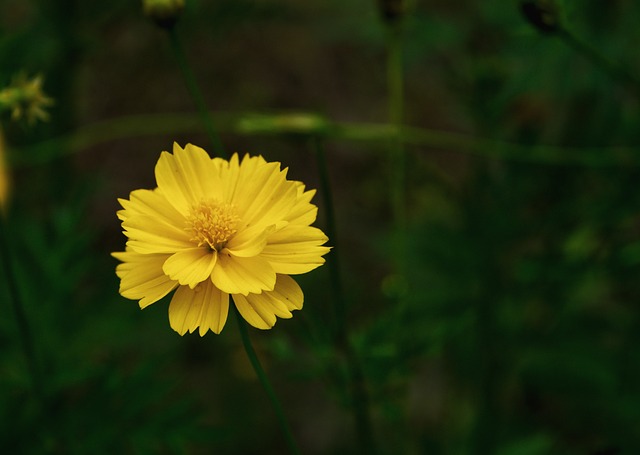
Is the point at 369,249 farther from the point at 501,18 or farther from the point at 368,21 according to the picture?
the point at 501,18

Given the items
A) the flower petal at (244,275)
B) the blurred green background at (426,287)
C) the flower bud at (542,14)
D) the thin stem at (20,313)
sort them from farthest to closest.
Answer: the blurred green background at (426,287), the flower bud at (542,14), the thin stem at (20,313), the flower petal at (244,275)

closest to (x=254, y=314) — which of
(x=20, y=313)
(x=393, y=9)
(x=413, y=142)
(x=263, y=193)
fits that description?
(x=263, y=193)

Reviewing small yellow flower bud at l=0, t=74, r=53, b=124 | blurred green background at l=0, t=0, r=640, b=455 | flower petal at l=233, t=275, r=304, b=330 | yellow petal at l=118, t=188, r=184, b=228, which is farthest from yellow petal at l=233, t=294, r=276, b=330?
small yellow flower bud at l=0, t=74, r=53, b=124

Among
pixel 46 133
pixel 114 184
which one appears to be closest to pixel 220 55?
pixel 114 184

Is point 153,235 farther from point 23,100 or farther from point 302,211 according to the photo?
point 23,100

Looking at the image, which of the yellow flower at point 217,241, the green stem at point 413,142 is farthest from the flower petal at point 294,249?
the green stem at point 413,142

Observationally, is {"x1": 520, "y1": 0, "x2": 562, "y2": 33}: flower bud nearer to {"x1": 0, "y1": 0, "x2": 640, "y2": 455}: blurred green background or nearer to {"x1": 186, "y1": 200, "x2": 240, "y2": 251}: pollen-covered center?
{"x1": 0, "y1": 0, "x2": 640, "y2": 455}: blurred green background

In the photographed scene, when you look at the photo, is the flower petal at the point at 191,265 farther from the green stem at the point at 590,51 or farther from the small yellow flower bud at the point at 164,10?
the green stem at the point at 590,51
